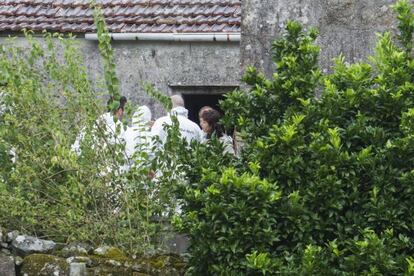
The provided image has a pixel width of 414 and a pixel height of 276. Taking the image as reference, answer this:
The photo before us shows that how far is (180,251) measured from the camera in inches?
344

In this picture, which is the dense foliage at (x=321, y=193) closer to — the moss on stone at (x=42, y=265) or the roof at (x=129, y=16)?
the moss on stone at (x=42, y=265)

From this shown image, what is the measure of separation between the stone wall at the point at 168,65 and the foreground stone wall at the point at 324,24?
26.2 feet

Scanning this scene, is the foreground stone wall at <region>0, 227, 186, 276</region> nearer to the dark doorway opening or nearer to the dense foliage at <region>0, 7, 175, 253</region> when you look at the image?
the dense foliage at <region>0, 7, 175, 253</region>

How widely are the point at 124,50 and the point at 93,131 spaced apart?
378 inches

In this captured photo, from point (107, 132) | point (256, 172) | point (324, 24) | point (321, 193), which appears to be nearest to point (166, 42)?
point (324, 24)

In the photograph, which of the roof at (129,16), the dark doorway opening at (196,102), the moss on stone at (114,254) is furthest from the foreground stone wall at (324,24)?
the dark doorway opening at (196,102)

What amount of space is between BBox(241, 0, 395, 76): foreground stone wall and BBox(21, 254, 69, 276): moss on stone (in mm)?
2345

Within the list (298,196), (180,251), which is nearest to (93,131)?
(180,251)

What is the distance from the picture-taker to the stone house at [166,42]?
1794cm

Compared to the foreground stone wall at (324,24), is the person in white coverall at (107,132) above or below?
below

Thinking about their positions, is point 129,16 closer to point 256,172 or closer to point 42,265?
point 42,265

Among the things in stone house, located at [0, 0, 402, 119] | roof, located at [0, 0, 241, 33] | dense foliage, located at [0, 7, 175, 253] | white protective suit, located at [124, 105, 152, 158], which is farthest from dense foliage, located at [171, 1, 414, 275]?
roof, located at [0, 0, 241, 33]

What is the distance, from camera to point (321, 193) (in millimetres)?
7707

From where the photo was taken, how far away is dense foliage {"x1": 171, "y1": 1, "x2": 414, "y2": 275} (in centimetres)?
755
